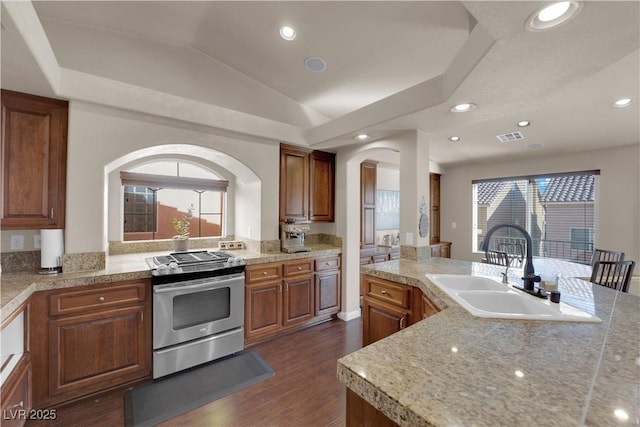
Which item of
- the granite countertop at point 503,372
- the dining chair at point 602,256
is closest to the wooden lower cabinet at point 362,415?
the granite countertop at point 503,372

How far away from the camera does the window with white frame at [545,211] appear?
13.5 ft

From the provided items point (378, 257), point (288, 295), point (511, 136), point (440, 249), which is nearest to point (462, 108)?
point (511, 136)

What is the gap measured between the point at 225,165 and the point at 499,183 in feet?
15.8

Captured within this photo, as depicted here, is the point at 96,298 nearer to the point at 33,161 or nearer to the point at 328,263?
the point at 33,161

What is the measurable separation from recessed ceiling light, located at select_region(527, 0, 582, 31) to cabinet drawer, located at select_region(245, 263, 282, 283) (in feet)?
9.18

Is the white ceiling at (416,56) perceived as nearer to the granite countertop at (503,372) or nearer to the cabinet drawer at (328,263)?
the granite countertop at (503,372)

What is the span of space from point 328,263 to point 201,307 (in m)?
1.65

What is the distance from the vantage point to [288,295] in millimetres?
3262

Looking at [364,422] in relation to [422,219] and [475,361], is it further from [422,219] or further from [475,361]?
[422,219]

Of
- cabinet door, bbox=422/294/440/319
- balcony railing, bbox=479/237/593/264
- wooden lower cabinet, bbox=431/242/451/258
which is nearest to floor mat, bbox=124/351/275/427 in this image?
cabinet door, bbox=422/294/440/319

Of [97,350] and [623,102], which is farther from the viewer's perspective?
[623,102]

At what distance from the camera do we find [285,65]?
294cm

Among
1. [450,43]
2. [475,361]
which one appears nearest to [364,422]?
[475,361]

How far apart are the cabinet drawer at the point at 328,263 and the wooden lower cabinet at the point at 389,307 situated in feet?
3.52
